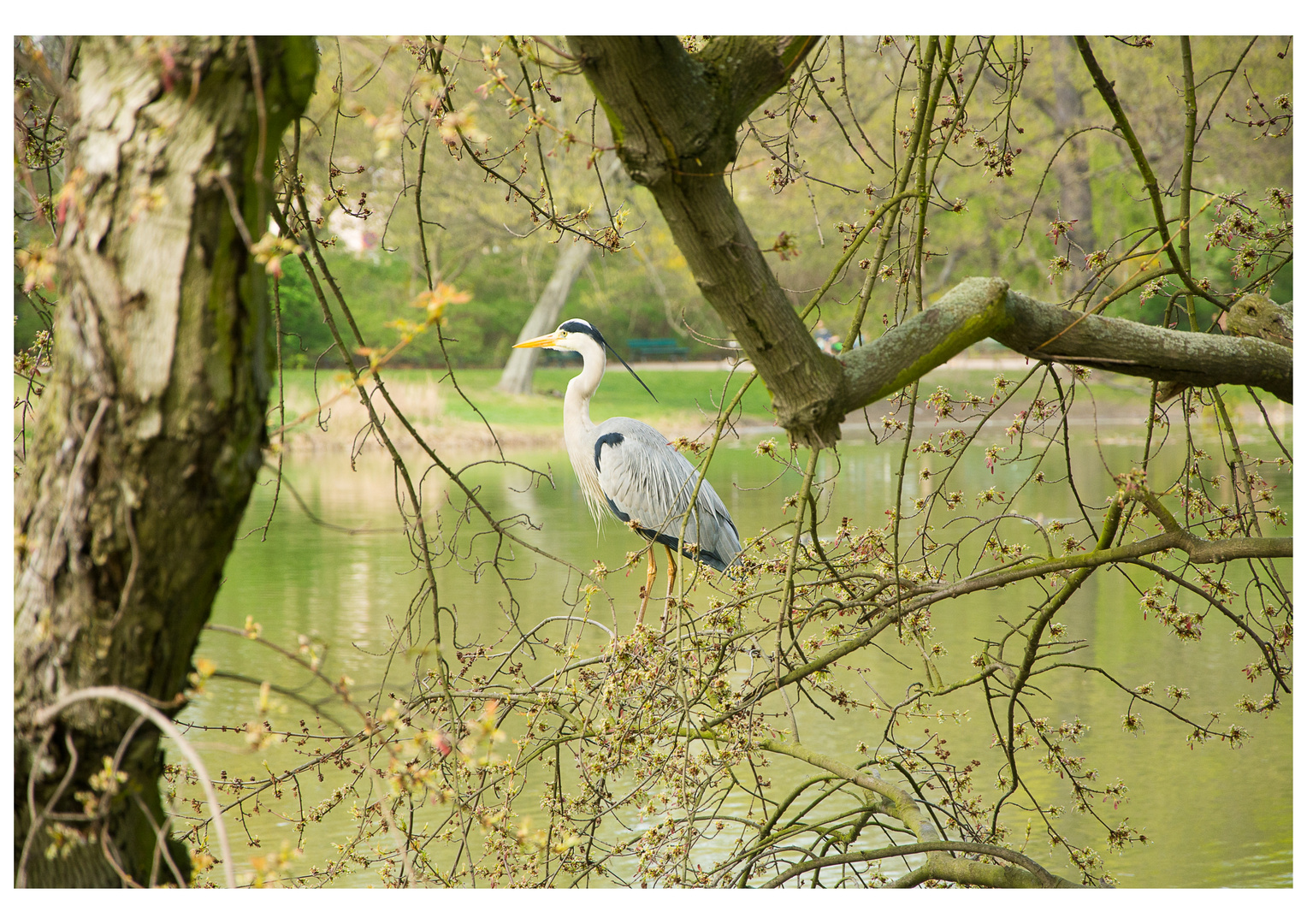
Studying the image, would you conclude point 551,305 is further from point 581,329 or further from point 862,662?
point 581,329

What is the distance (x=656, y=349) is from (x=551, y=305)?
2.05 m

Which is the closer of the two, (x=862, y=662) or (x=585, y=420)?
(x=585, y=420)

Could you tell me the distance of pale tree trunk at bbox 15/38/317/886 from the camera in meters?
0.92

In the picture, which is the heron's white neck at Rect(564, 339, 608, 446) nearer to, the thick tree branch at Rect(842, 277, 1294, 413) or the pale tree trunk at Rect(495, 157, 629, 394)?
the thick tree branch at Rect(842, 277, 1294, 413)

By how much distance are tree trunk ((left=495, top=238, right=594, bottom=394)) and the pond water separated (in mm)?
3894

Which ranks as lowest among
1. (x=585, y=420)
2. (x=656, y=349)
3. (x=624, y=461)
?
(x=624, y=461)

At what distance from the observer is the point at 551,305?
45.8 feet

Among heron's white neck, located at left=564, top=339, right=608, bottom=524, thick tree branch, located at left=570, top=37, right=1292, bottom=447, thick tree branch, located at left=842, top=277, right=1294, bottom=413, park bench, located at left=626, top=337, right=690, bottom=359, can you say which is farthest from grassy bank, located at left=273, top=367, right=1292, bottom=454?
thick tree branch, located at left=570, top=37, right=1292, bottom=447

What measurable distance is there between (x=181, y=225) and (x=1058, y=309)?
1048mm

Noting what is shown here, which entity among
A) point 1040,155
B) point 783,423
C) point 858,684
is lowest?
point 858,684

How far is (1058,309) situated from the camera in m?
1.46

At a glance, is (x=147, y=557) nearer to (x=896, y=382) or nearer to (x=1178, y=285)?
(x=896, y=382)

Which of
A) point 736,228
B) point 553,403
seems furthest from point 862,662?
point 553,403

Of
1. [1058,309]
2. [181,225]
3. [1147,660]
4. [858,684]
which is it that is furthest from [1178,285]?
[1147,660]
